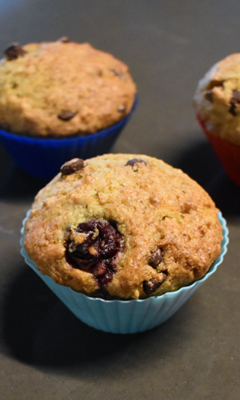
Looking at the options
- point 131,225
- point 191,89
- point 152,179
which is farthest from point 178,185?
point 191,89

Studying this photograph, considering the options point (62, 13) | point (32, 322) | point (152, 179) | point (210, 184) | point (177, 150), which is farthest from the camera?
point (62, 13)

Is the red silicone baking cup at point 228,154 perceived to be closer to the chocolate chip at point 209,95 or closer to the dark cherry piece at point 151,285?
the chocolate chip at point 209,95

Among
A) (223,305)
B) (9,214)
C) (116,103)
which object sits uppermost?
(116,103)

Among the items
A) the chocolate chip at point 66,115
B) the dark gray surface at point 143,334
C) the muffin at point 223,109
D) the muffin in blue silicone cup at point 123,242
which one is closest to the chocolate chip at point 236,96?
the muffin at point 223,109

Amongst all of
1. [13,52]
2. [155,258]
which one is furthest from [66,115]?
[155,258]

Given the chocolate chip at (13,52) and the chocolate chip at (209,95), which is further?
the chocolate chip at (13,52)

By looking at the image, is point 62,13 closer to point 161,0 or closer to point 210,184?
point 161,0

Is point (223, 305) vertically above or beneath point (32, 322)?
above

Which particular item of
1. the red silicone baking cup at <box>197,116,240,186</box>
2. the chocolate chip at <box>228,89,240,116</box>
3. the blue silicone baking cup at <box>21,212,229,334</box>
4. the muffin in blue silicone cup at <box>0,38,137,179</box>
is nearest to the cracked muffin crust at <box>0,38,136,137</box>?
the muffin in blue silicone cup at <box>0,38,137,179</box>
